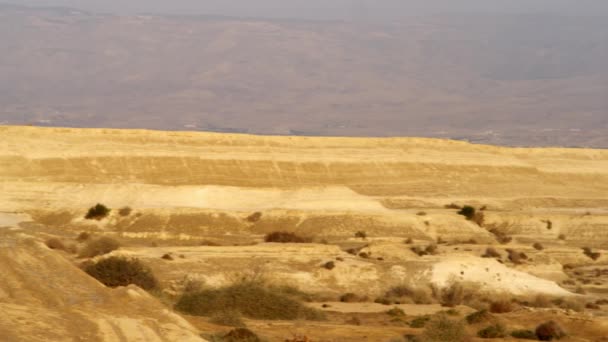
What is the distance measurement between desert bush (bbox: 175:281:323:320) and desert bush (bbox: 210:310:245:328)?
155 cm

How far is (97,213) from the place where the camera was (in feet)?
152

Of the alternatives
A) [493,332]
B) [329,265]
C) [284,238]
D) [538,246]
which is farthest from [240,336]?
[538,246]

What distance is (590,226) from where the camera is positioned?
52.7 meters

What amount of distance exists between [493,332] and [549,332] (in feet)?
3.59

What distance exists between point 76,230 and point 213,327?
22.3 meters

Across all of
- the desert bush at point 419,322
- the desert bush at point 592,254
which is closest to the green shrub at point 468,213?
the desert bush at point 592,254

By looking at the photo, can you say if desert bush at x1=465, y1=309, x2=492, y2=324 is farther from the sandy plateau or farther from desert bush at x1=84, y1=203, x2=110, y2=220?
desert bush at x1=84, y1=203, x2=110, y2=220

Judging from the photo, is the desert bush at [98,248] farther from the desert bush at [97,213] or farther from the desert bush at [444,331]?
the desert bush at [444,331]

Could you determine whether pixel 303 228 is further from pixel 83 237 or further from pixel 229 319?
pixel 229 319

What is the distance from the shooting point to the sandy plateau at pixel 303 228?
23306 millimetres

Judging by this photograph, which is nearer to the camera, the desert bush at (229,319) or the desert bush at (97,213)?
the desert bush at (229,319)

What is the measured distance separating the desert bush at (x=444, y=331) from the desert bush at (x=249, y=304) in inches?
154

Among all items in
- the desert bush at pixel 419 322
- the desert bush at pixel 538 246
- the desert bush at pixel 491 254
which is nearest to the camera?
the desert bush at pixel 419 322

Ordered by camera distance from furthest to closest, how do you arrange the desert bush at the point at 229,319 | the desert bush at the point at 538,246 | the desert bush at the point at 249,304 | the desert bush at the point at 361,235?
the desert bush at the point at 361,235 < the desert bush at the point at 538,246 < the desert bush at the point at 249,304 < the desert bush at the point at 229,319
